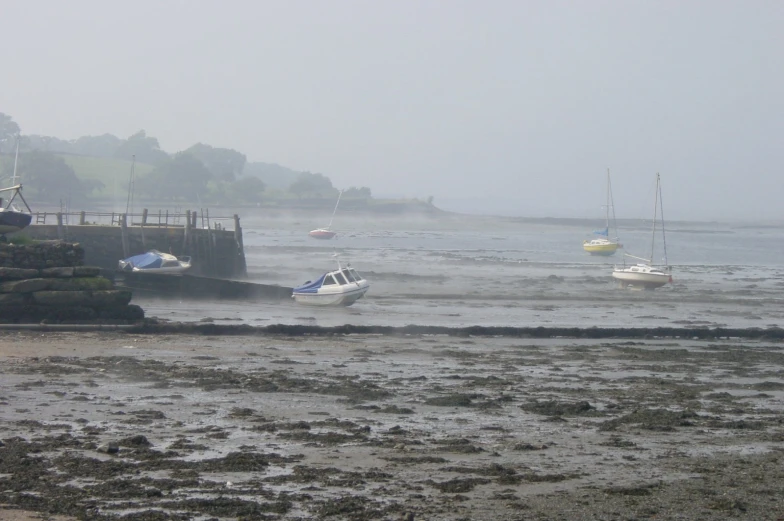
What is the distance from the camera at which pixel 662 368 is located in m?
21.0

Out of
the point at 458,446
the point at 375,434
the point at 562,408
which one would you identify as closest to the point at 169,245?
the point at 562,408

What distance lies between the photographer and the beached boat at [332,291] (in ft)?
114

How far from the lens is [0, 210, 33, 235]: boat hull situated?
94.0 ft

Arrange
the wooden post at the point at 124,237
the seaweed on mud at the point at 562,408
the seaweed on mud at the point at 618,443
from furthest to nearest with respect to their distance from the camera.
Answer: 1. the wooden post at the point at 124,237
2. the seaweed on mud at the point at 562,408
3. the seaweed on mud at the point at 618,443

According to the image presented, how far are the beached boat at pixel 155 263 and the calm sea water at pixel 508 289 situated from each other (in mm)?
4724

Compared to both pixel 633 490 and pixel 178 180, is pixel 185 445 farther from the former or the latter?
pixel 178 180

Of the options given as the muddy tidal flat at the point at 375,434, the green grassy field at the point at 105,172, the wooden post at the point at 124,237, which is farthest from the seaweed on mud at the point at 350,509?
the green grassy field at the point at 105,172

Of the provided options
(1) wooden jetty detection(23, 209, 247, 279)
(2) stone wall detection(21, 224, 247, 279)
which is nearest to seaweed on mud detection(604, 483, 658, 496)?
(2) stone wall detection(21, 224, 247, 279)

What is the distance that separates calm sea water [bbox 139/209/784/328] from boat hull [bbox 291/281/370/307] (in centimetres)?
49

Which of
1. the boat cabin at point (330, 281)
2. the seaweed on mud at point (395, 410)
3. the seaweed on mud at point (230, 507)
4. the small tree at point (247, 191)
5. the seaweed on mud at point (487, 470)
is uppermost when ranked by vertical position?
the small tree at point (247, 191)

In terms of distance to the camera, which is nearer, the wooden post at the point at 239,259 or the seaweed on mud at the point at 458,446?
the seaweed on mud at the point at 458,446

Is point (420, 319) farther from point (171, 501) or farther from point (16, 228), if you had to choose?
point (171, 501)

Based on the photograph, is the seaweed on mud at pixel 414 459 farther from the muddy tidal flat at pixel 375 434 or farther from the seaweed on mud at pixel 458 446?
→ the seaweed on mud at pixel 458 446

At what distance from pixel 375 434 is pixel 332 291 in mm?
21678
